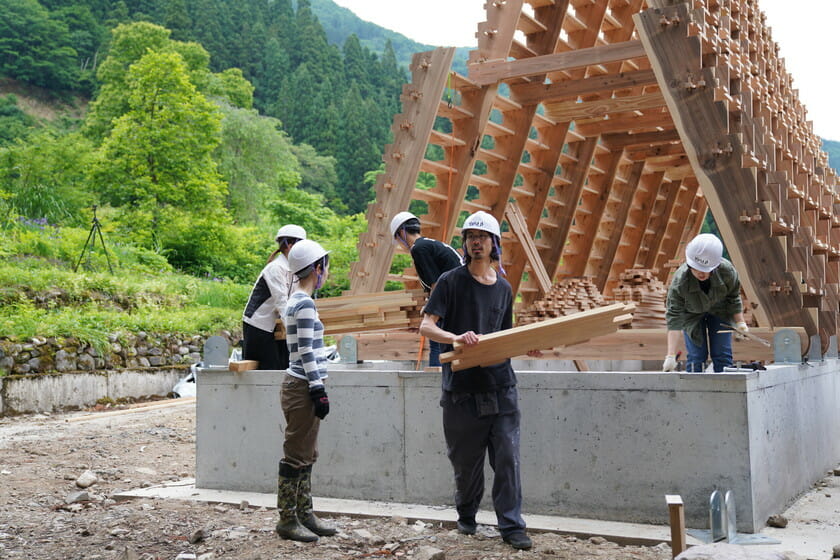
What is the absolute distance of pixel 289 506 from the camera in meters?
5.06

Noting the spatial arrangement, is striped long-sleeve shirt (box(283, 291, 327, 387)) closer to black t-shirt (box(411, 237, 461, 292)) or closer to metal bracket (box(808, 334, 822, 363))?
black t-shirt (box(411, 237, 461, 292))

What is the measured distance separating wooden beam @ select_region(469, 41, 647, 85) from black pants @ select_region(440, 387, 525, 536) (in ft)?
18.2

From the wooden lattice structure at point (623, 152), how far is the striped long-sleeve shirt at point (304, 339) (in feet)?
13.4

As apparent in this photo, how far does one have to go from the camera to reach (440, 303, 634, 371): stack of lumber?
4.65 metres

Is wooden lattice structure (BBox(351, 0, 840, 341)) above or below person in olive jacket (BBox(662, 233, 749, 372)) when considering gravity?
above

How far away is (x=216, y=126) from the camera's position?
30578 mm

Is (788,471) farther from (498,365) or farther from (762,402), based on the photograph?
(498,365)

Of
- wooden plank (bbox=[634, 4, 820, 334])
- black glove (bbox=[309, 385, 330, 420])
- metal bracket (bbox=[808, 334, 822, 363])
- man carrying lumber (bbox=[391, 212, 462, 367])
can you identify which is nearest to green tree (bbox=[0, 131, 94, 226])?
man carrying lumber (bbox=[391, 212, 462, 367])

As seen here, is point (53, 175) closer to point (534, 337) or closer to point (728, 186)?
point (728, 186)

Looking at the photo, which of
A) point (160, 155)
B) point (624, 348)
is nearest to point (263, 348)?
point (624, 348)

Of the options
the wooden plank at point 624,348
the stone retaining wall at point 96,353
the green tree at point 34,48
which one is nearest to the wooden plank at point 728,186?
the wooden plank at point 624,348

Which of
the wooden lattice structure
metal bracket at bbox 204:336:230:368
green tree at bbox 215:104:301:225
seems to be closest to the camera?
metal bracket at bbox 204:336:230:368

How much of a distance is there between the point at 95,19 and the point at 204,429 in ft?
233

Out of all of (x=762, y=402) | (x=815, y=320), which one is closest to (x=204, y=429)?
(x=762, y=402)
